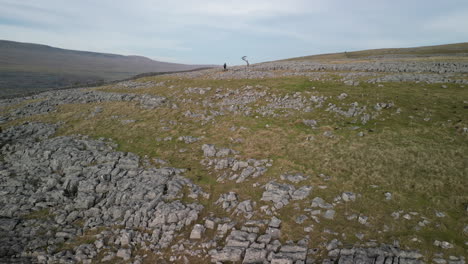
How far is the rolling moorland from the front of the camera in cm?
1400

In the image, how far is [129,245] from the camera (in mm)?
15445

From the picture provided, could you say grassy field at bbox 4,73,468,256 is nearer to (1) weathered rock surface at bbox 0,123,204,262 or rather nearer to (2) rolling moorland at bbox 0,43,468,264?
(2) rolling moorland at bbox 0,43,468,264

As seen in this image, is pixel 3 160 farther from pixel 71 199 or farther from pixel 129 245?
pixel 129 245

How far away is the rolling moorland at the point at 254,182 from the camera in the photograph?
1400 cm

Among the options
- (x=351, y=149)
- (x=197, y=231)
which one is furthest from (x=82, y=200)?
(x=351, y=149)

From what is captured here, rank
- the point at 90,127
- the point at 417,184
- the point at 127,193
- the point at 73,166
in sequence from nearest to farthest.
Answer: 1. the point at 417,184
2. the point at 127,193
3. the point at 73,166
4. the point at 90,127

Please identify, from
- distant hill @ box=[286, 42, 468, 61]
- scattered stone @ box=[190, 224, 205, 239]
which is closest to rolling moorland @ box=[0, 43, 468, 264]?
scattered stone @ box=[190, 224, 205, 239]

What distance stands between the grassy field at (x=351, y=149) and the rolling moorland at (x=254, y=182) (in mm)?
112

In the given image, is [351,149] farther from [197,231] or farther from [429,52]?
[429,52]

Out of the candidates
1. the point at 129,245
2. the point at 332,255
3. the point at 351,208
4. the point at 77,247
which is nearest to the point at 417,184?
the point at 351,208

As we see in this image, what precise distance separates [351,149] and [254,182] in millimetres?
9892

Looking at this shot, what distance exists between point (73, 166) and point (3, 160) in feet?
32.0

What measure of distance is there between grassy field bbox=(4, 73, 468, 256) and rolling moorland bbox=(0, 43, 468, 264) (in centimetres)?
11

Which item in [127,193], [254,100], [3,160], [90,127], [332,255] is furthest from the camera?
[254,100]
